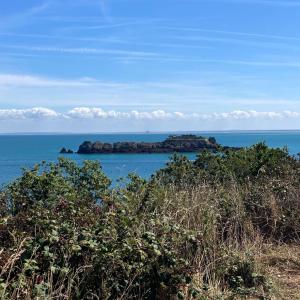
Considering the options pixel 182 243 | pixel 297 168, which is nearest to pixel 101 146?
pixel 297 168

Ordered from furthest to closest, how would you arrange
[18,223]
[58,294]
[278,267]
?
1. [278,267]
2. [18,223]
3. [58,294]

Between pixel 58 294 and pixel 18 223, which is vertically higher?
pixel 18 223

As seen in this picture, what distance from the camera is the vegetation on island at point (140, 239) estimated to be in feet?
15.1

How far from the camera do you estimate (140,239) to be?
502 cm

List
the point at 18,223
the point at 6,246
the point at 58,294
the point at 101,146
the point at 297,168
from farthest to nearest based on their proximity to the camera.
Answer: the point at 101,146
the point at 297,168
the point at 18,223
the point at 6,246
the point at 58,294

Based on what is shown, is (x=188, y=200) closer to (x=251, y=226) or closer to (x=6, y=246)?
(x=251, y=226)

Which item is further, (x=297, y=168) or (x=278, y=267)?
(x=297, y=168)

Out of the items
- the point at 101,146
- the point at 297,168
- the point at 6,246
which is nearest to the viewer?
the point at 6,246

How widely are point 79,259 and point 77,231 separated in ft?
1.01

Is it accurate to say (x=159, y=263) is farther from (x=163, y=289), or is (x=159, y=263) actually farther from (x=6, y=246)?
(x=6, y=246)

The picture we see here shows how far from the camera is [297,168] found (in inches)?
463

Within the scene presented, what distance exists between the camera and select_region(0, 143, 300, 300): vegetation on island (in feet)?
15.1

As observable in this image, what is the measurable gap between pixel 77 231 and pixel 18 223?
0.56 metres

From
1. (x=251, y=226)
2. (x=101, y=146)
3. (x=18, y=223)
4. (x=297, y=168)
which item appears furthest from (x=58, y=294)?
(x=101, y=146)
